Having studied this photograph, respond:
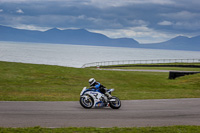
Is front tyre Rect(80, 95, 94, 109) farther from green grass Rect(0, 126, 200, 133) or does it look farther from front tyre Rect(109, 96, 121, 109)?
green grass Rect(0, 126, 200, 133)

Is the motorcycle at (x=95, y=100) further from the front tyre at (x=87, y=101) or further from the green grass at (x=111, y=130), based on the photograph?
the green grass at (x=111, y=130)

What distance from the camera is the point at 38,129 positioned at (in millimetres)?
9180

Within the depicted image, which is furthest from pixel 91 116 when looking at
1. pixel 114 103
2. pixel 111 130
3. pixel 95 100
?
pixel 111 130

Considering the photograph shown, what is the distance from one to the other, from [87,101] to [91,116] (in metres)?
1.95

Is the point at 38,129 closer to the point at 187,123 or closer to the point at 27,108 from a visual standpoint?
the point at 27,108

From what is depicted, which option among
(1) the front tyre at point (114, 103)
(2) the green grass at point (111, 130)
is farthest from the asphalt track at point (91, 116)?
(2) the green grass at point (111, 130)

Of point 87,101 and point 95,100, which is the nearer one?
point 95,100

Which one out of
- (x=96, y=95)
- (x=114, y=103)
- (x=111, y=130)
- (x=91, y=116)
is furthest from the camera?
(x=114, y=103)

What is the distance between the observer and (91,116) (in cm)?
1188

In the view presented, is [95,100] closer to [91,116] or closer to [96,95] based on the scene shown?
[96,95]

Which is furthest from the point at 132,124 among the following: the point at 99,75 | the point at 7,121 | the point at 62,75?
the point at 99,75

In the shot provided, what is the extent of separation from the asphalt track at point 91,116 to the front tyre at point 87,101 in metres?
0.26

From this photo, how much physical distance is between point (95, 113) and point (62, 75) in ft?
73.0

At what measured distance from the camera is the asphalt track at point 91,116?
34.2ft
